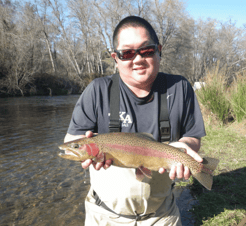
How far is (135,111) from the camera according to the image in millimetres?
2301

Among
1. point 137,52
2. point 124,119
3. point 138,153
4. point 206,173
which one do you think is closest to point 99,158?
point 138,153

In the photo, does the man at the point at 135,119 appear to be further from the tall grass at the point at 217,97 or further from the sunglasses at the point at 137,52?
the tall grass at the point at 217,97

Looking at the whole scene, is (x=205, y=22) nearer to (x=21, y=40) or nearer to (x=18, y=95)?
(x=21, y=40)

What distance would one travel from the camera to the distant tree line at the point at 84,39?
23672 millimetres

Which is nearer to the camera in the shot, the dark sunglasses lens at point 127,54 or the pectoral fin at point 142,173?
the pectoral fin at point 142,173

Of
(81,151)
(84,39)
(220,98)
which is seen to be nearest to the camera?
(81,151)

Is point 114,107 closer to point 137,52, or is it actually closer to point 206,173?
point 137,52

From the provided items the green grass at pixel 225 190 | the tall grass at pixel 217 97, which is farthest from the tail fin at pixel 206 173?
the tall grass at pixel 217 97

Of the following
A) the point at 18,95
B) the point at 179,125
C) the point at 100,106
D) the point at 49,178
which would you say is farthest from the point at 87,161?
the point at 18,95

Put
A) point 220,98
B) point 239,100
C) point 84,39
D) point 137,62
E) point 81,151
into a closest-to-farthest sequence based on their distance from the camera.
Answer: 1. point 81,151
2. point 137,62
3. point 239,100
4. point 220,98
5. point 84,39

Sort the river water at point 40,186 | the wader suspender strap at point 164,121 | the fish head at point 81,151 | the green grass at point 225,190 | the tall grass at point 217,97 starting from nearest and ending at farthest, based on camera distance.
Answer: the fish head at point 81,151, the wader suspender strap at point 164,121, the green grass at point 225,190, the river water at point 40,186, the tall grass at point 217,97

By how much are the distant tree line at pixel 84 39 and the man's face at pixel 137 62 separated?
21.8m

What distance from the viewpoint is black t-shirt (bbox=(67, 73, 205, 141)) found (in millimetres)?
2277

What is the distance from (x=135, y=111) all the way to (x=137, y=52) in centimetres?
62
